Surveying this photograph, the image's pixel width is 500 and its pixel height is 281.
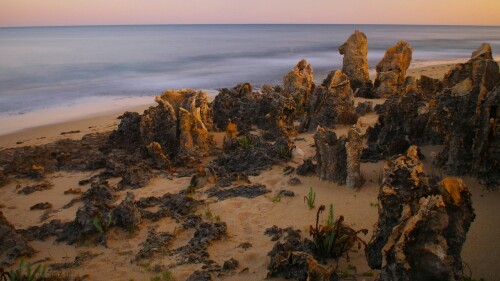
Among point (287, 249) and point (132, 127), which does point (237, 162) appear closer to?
point (132, 127)

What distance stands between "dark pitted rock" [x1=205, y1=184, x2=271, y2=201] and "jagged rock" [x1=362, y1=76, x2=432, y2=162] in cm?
193

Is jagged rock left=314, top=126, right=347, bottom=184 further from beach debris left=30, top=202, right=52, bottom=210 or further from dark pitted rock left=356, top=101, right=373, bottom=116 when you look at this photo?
dark pitted rock left=356, top=101, right=373, bottom=116

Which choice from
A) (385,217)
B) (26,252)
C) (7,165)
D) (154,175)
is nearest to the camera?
(385,217)

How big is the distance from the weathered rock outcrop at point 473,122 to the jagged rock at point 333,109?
3.70 meters

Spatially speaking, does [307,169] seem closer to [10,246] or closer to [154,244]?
[154,244]

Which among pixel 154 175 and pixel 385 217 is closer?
pixel 385 217

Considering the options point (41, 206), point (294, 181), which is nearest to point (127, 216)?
point (41, 206)

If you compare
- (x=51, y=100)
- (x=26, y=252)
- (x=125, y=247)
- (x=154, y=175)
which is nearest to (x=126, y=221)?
(x=125, y=247)

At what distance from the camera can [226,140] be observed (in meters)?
8.60

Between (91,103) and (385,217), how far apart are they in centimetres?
1582

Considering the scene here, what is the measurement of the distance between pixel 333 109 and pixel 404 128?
8.66 feet

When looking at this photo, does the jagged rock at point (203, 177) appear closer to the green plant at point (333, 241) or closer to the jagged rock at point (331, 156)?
the jagged rock at point (331, 156)

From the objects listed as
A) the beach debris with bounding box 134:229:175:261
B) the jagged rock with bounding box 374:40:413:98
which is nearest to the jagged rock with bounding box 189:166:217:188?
the beach debris with bounding box 134:229:175:261

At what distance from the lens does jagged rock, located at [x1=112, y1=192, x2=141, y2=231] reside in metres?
5.40
